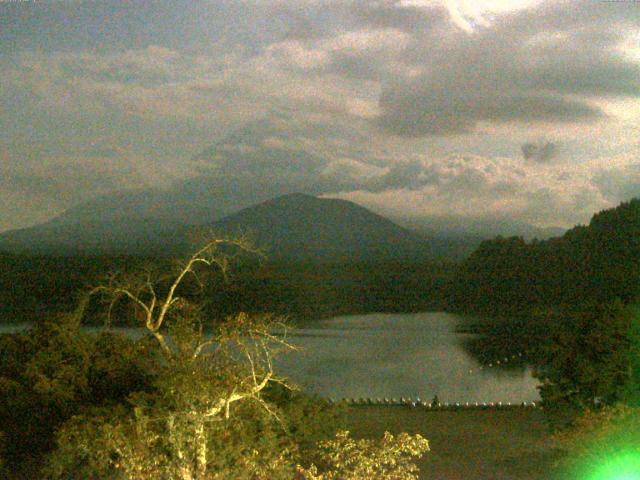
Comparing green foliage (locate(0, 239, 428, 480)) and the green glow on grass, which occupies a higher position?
green foliage (locate(0, 239, 428, 480))

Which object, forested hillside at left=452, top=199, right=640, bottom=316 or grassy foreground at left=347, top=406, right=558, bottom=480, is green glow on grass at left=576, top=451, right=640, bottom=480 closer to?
grassy foreground at left=347, top=406, right=558, bottom=480

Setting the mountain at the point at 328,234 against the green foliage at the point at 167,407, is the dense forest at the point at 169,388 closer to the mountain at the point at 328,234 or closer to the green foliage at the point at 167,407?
the green foliage at the point at 167,407

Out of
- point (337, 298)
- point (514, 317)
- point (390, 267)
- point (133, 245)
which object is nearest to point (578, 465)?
point (514, 317)

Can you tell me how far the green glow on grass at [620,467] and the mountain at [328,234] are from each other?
62.7 metres

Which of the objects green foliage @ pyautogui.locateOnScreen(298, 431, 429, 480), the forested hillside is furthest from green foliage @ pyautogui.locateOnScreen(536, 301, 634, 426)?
the forested hillside

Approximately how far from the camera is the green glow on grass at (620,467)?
8.33 metres

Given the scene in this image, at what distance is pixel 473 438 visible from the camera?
41.3 feet

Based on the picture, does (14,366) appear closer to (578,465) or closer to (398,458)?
(398,458)

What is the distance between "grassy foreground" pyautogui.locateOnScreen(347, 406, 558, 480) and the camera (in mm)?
10406

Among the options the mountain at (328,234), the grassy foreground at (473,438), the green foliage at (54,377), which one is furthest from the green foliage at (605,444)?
the mountain at (328,234)

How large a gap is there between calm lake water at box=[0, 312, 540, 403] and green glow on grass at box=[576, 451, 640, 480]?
1183 cm

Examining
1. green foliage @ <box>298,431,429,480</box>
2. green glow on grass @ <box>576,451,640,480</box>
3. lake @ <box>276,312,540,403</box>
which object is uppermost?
green foliage @ <box>298,431,429,480</box>

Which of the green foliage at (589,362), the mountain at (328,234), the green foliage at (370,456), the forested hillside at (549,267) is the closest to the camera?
the green foliage at (370,456)

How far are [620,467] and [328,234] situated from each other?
277 ft
